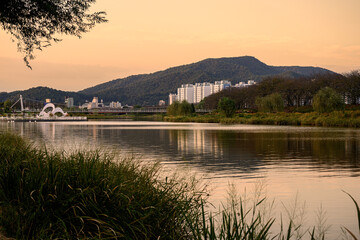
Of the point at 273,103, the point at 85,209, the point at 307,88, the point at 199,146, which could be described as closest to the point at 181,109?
the point at 273,103

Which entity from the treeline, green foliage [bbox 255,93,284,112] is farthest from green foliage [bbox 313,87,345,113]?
the treeline

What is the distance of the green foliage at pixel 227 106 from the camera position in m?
103

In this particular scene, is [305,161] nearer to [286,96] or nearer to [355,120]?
[355,120]

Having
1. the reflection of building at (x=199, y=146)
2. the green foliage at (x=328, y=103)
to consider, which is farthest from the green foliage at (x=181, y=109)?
the reflection of building at (x=199, y=146)

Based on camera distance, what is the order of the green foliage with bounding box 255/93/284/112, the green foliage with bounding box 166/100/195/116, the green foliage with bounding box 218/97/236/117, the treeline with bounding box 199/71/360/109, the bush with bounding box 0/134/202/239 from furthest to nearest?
the green foliage with bounding box 166/100/195/116, the treeline with bounding box 199/71/360/109, the green foliage with bounding box 218/97/236/117, the green foliage with bounding box 255/93/284/112, the bush with bounding box 0/134/202/239

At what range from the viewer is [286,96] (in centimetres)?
13200

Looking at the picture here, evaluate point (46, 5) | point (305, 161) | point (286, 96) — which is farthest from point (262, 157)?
point (286, 96)

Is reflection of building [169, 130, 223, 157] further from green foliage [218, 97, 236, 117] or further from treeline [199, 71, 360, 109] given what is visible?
treeline [199, 71, 360, 109]

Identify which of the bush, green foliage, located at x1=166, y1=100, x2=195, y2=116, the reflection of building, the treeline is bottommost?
the reflection of building

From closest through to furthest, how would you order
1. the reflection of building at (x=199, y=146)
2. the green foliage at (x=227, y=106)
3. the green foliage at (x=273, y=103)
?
the reflection of building at (x=199, y=146)
the green foliage at (x=273, y=103)
the green foliage at (x=227, y=106)

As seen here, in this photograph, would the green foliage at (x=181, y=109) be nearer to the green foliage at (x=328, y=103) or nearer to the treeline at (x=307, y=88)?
the treeline at (x=307, y=88)

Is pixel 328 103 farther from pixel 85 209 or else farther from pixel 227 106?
pixel 85 209

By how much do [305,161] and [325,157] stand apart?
2666 millimetres

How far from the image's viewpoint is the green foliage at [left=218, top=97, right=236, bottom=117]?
4072 inches
